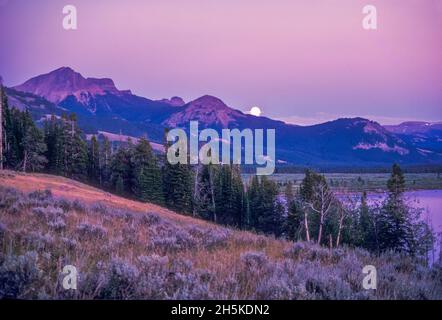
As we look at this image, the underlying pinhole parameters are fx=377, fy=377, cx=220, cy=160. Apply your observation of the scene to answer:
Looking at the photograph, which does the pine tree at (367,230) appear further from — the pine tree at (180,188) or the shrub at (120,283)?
the shrub at (120,283)

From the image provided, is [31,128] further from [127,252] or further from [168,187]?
[127,252]

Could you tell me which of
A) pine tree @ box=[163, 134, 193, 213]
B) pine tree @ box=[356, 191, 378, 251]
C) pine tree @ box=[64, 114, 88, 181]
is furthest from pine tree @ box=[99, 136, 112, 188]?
pine tree @ box=[356, 191, 378, 251]

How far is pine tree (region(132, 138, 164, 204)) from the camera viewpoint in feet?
155

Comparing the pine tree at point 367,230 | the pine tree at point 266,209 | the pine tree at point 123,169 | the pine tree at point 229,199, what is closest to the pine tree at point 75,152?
the pine tree at point 123,169

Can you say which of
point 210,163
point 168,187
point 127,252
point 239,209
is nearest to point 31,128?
point 168,187

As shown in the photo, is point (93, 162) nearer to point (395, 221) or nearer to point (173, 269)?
point (395, 221)

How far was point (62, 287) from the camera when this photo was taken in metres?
3.74

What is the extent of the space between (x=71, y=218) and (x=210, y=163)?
1586 inches

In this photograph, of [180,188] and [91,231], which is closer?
[91,231]

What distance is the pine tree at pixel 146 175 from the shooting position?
47.3 m

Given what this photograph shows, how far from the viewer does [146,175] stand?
4803 cm

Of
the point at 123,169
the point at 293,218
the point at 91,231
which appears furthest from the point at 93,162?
the point at 91,231

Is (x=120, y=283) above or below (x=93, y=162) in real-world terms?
below
